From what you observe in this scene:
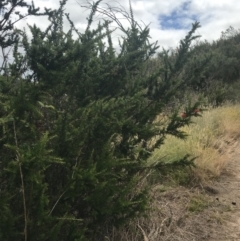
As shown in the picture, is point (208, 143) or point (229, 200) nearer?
point (229, 200)

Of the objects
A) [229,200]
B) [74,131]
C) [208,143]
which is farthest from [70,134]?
[208,143]

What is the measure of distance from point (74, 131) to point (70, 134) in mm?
34

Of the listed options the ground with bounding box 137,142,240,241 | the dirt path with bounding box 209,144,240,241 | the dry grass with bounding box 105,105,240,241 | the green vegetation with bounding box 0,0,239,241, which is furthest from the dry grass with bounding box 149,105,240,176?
the green vegetation with bounding box 0,0,239,241

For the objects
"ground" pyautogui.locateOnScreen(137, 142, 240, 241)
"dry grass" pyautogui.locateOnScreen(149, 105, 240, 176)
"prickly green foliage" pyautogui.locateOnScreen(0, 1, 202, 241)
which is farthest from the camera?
"dry grass" pyautogui.locateOnScreen(149, 105, 240, 176)

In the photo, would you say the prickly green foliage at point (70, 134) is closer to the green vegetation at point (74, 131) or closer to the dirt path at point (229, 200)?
the green vegetation at point (74, 131)

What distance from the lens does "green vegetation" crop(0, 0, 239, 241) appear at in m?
2.19

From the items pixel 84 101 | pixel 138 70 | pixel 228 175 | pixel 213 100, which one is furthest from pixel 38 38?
pixel 213 100

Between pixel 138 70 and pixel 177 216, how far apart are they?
159 centimetres

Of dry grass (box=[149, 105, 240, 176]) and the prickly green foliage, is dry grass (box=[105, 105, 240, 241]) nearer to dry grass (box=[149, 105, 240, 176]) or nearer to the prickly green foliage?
dry grass (box=[149, 105, 240, 176])

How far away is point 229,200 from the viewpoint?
180 inches

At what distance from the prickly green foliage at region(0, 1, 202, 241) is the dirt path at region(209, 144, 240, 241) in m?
0.98

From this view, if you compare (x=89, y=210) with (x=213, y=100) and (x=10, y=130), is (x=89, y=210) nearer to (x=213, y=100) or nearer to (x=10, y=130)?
(x=10, y=130)

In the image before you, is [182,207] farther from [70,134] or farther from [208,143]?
[208,143]

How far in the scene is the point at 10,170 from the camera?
1.96 meters
